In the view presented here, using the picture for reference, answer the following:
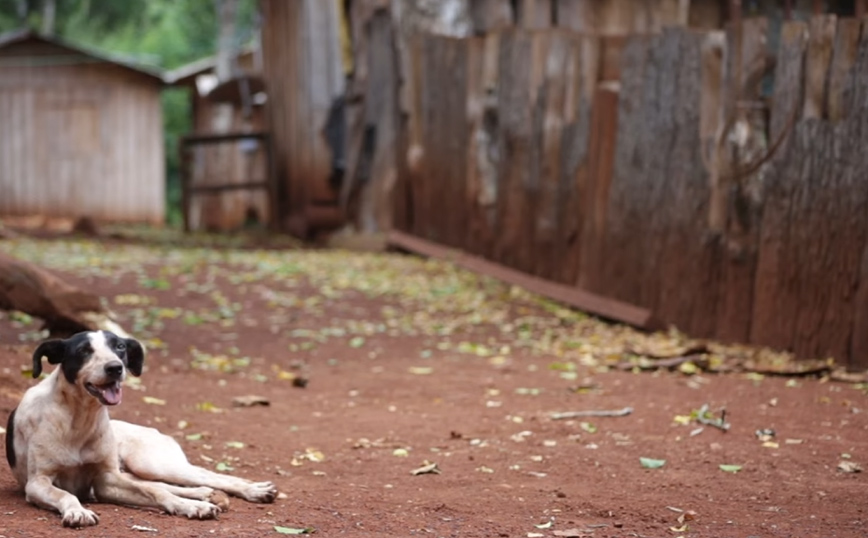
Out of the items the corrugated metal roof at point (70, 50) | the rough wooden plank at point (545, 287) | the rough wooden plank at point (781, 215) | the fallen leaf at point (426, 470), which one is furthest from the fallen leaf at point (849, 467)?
the corrugated metal roof at point (70, 50)

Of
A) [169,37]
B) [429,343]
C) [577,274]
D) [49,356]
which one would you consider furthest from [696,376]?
[169,37]

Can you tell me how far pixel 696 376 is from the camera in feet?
27.2

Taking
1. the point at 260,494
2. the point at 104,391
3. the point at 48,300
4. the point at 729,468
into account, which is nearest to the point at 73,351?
the point at 104,391

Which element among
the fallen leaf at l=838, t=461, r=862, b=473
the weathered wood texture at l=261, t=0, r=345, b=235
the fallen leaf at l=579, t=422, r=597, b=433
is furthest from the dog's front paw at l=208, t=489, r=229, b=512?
the weathered wood texture at l=261, t=0, r=345, b=235

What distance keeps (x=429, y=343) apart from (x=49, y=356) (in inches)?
204

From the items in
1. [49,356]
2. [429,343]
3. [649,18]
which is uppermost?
[649,18]

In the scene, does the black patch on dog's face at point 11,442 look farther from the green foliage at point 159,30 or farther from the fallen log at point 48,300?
the green foliage at point 159,30

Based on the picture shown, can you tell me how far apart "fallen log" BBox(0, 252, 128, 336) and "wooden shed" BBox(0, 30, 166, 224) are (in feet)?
60.0

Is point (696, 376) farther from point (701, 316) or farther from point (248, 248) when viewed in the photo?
point (248, 248)

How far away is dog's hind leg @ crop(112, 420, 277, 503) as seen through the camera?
17.3 feet

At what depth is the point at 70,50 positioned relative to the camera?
25.5 m

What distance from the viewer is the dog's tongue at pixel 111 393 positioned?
4.84m

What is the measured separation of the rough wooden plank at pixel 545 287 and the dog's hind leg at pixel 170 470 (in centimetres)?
504

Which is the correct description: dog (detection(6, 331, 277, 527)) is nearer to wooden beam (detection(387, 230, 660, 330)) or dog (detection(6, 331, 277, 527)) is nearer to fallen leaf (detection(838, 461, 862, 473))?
fallen leaf (detection(838, 461, 862, 473))
